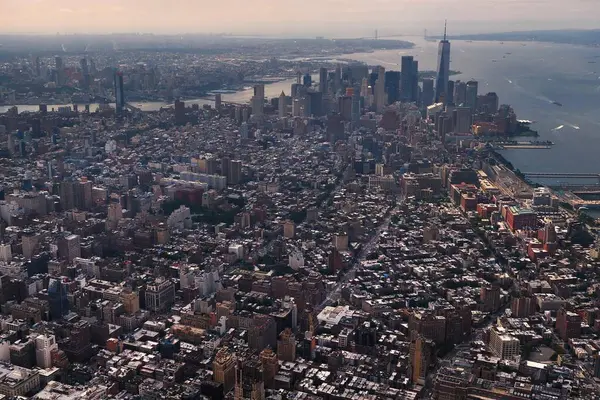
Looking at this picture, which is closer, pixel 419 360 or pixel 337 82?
pixel 419 360

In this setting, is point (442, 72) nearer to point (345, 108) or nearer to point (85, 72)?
point (345, 108)

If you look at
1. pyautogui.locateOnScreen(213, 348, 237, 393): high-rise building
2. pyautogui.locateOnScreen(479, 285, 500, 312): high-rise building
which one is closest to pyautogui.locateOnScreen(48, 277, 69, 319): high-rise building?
pyautogui.locateOnScreen(213, 348, 237, 393): high-rise building

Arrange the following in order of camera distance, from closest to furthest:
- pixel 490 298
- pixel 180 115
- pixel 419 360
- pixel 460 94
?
1. pixel 419 360
2. pixel 490 298
3. pixel 180 115
4. pixel 460 94

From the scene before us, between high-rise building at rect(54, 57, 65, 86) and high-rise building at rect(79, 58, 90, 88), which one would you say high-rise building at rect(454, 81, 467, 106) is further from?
high-rise building at rect(54, 57, 65, 86)

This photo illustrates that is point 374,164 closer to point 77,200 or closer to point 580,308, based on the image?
point 77,200

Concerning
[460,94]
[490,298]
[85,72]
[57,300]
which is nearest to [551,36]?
[460,94]

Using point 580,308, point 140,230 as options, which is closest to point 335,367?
point 580,308

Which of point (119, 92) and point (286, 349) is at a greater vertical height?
point (119, 92)

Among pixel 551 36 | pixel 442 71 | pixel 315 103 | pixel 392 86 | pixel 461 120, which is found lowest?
pixel 461 120
